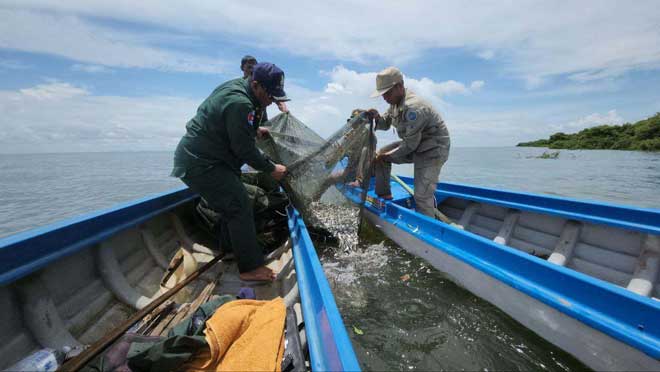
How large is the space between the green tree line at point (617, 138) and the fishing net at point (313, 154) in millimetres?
57531

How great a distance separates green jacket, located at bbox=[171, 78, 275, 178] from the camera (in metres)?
2.77

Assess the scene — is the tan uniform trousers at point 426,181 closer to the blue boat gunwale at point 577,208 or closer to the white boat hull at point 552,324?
the blue boat gunwale at point 577,208

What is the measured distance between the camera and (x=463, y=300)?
3.11 m

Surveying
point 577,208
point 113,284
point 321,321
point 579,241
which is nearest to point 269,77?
point 321,321

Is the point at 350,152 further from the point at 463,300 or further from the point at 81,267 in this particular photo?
the point at 81,267

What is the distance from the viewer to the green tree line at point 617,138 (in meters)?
43.5

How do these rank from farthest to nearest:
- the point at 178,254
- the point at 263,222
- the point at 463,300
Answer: the point at 263,222 → the point at 178,254 → the point at 463,300

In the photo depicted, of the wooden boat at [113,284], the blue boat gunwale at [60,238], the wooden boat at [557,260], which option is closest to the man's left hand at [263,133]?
the wooden boat at [113,284]

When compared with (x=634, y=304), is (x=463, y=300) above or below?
below

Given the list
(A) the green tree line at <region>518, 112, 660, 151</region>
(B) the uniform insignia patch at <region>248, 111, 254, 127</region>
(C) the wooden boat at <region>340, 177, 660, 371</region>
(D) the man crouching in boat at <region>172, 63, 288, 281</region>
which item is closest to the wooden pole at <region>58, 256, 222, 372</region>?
(D) the man crouching in boat at <region>172, 63, 288, 281</region>

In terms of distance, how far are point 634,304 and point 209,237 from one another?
4.28 metres

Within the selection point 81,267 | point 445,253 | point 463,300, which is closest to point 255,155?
point 81,267

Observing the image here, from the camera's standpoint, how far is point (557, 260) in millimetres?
3516

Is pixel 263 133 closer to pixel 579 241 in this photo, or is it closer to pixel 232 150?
pixel 232 150
